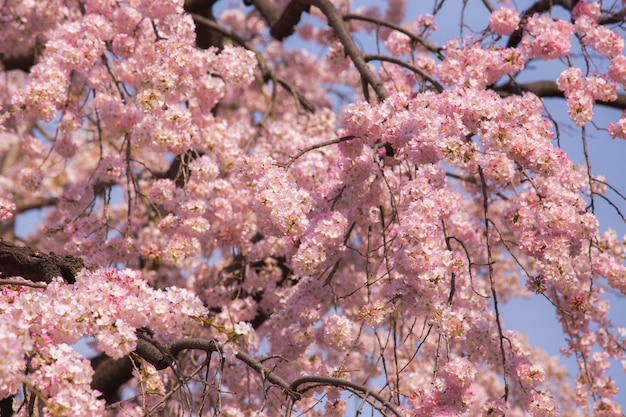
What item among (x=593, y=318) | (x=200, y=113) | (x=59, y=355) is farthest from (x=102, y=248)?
(x=593, y=318)

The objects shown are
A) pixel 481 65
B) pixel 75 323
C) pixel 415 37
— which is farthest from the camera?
pixel 415 37

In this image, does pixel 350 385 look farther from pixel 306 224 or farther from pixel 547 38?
pixel 547 38

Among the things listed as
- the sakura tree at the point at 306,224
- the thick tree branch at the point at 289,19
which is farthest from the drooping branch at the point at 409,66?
the thick tree branch at the point at 289,19

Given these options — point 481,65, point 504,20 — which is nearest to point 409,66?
point 481,65

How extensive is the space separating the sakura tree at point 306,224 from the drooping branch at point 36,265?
0.01 metres

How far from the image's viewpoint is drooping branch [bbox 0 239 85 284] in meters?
3.63

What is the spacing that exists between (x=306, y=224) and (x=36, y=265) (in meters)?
1.33

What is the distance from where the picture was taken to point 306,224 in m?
3.82

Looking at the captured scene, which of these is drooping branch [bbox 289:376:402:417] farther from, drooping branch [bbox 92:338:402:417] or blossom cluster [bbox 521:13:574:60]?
blossom cluster [bbox 521:13:574:60]

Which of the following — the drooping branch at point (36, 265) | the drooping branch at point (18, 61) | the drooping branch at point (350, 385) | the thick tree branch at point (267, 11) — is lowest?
the drooping branch at point (350, 385)

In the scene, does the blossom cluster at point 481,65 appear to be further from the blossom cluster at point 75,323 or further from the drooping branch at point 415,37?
the blossom cluster at point 75,323

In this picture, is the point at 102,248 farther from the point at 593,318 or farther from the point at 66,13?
the point at 593,318

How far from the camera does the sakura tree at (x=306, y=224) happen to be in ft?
11.0

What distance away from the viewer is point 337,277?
579 centimetres
